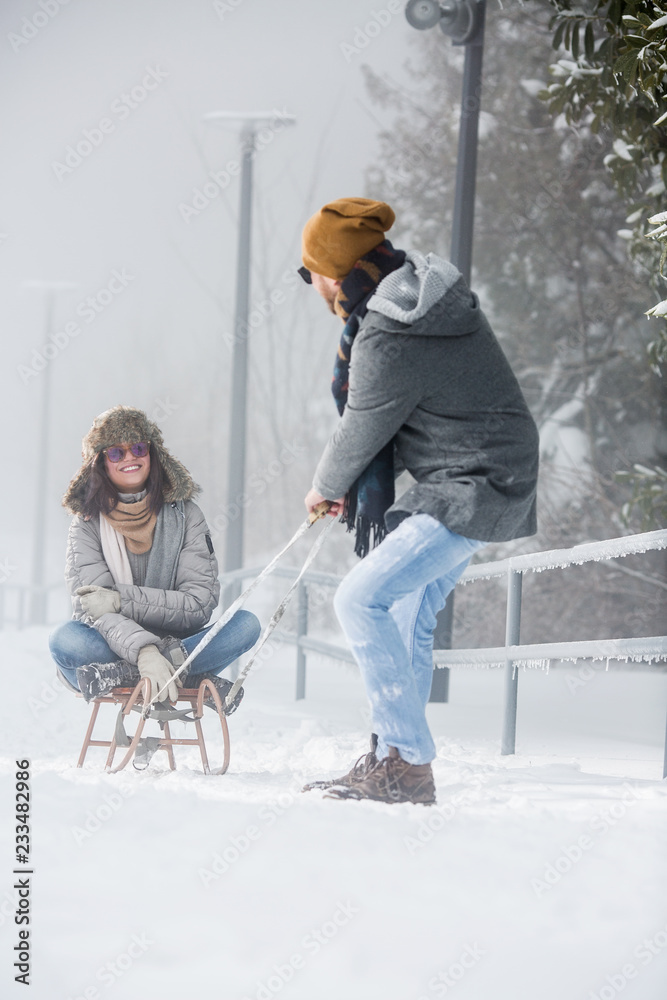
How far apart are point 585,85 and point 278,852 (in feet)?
16.2

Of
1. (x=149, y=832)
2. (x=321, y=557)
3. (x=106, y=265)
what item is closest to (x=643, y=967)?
(x=149, y=832)

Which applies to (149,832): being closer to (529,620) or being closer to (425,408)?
(425,408)

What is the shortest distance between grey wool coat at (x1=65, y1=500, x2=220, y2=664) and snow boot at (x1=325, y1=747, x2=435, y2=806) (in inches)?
41.9

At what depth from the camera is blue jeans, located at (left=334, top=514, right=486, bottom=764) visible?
2.68 meters

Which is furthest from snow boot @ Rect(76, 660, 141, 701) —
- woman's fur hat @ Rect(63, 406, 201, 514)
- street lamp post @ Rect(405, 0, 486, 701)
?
street lamp post @ Rect(405, 0, 486, 701)

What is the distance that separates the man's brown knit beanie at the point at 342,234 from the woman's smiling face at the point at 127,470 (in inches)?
45.9

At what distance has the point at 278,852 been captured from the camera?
7.32 feet
